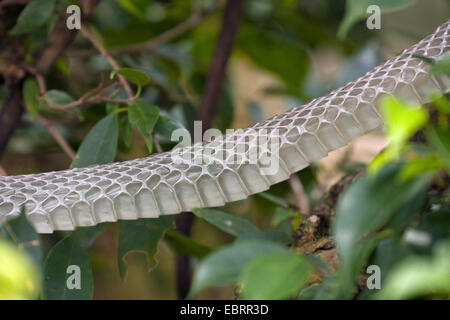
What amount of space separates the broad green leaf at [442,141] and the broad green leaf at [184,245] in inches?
17.6

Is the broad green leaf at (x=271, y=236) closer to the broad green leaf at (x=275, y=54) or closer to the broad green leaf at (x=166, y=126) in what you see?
the broad green leaf at (x=166, y=126)

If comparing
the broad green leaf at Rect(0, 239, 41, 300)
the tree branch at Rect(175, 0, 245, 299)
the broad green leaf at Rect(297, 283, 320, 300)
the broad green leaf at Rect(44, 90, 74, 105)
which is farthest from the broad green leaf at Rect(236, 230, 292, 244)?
the tree branch at Rect(175, 0, 245, 299)

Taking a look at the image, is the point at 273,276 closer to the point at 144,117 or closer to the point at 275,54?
the point at 144,117

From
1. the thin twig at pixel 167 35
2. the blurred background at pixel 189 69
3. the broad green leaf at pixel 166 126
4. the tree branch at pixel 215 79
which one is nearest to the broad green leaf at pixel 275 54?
the blurred background at pixel 189 69

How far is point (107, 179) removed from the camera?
0.51m

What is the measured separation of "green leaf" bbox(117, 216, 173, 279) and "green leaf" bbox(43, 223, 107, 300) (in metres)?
0.09

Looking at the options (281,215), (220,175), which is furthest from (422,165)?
(281,215)

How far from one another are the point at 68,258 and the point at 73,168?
144 mm

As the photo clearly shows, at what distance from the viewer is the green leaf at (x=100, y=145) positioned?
58 centimetres

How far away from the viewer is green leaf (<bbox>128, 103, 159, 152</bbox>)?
0.54 metres

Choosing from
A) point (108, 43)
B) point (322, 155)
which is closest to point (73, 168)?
point (322, 155)

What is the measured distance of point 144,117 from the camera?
21.6 inches

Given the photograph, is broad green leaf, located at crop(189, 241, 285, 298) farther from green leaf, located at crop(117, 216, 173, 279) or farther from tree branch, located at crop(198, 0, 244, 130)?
tree branch, located at crop(198, 0, 244, 130)

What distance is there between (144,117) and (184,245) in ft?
0.69
